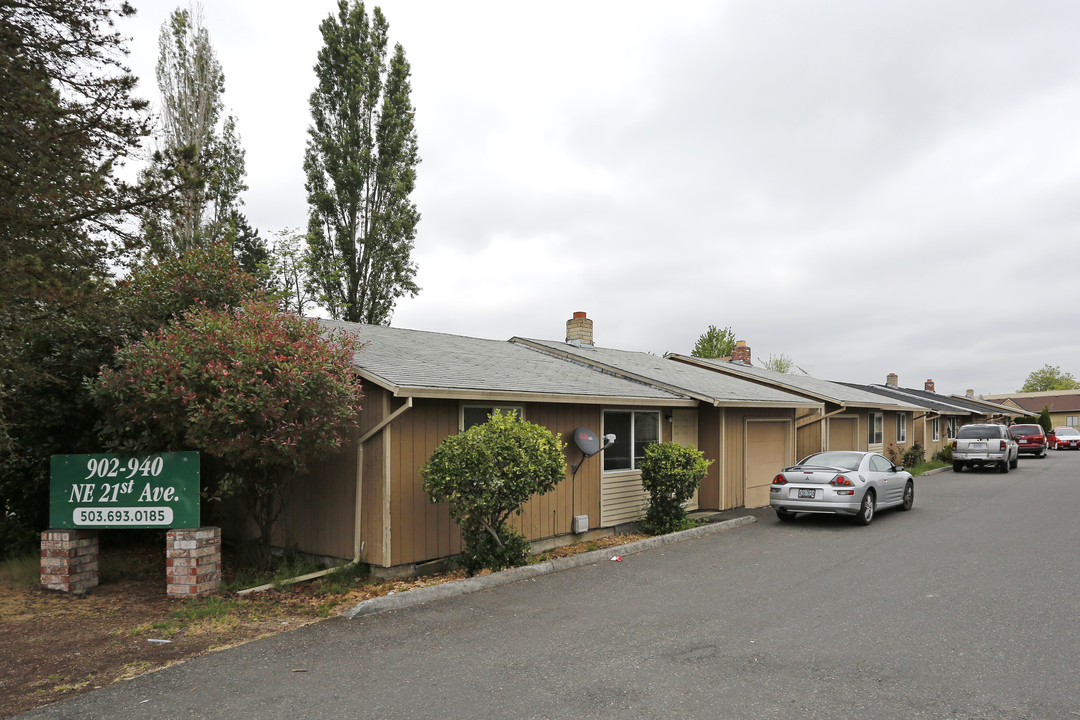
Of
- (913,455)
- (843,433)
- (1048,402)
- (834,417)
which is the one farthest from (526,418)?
(1048,402)

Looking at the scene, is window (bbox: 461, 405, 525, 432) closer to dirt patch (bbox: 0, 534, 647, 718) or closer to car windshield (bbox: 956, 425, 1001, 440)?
dirt patch (bbox: 0, 534, 647, 718)

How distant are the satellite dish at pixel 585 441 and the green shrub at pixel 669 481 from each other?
126 centimetres

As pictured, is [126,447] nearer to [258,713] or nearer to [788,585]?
[258,713]

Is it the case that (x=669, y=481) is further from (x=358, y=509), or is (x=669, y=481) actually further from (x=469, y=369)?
(x=358, y=509)

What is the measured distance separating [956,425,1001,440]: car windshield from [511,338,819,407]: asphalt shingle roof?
1256 cm

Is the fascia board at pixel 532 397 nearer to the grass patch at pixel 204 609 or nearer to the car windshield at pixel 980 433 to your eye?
the grass patch at pixel 204 609

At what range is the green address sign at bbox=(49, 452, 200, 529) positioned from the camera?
26.9 ft

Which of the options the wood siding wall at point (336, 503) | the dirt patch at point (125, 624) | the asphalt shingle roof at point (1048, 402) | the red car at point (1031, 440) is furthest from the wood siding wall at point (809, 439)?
the asphalt shingle roof at point (1048, 402)

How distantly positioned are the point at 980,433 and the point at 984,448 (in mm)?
884

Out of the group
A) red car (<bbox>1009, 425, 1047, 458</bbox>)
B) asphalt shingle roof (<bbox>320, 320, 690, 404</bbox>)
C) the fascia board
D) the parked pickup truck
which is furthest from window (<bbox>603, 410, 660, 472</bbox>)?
red car (<bbox>1009, 425, 1047, 458</bbox>)

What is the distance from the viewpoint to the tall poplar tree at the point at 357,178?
936 inches

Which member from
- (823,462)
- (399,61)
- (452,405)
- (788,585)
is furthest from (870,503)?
(399,61)

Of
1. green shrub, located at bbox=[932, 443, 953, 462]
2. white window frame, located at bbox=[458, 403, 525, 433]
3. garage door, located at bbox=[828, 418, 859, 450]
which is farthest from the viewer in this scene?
green shrub, located at bbox=[932, 443, 953, 462]

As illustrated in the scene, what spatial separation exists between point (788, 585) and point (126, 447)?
8.20m
